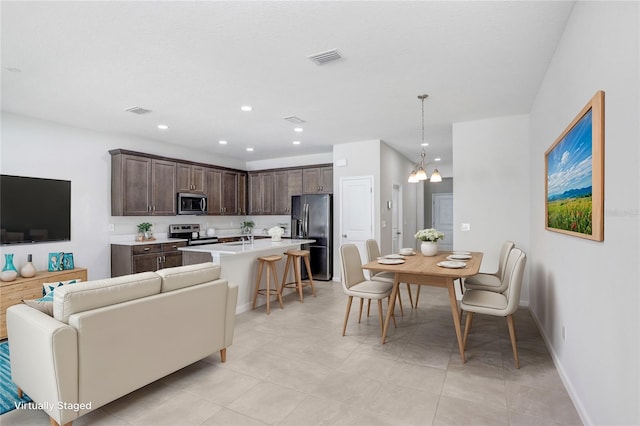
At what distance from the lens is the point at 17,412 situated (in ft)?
7.16

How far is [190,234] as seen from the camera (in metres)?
6.40

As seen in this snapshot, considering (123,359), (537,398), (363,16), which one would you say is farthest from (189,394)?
(363,16)

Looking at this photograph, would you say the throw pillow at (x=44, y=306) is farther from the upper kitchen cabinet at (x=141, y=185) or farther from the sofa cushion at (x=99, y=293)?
the upper kitchen cabinet at (x=141, y=185)

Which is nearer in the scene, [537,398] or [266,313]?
[537,398]

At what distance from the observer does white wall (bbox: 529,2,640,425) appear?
1419 millimetres

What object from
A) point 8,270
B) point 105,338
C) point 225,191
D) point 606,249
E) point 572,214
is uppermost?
point 225,191

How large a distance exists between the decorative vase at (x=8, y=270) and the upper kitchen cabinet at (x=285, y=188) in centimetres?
447

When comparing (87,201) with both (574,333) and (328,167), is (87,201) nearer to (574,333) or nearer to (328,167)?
(328,167)

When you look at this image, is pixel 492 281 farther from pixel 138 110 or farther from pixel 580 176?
pixel 138 110

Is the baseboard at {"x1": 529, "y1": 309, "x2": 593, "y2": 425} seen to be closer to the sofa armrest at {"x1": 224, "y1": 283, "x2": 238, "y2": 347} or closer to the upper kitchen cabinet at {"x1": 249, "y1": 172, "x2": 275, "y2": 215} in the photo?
the sofa armrest at {"x1": 224, "y1": 283, "x2": 238, "y2": 347}

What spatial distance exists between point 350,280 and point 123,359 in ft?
7.53

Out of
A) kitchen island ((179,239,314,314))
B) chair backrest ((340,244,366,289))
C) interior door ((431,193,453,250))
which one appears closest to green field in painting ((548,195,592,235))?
chair backrest ((340,244,366,289))

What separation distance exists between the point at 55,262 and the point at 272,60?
4.11 meters

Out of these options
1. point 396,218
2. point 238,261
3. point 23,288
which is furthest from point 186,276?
point 396,218
